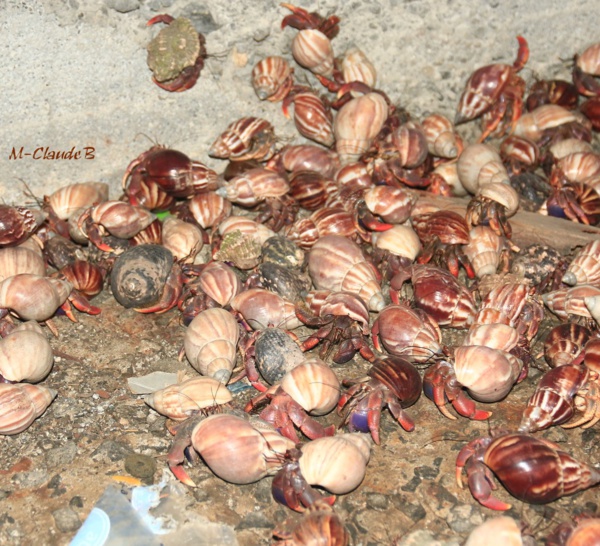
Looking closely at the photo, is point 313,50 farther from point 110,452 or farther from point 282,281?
point 110,452

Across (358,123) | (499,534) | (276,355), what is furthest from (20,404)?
(358,123)

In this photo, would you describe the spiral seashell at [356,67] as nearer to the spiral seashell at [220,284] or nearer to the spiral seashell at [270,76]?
the spiral seashell at [270,76]

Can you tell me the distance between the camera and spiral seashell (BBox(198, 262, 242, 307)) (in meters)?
4.51

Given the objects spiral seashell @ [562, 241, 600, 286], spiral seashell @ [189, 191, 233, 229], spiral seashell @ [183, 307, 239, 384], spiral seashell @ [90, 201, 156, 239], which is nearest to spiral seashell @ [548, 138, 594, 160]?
spiral seashell @ [562, 241, 600, 286]

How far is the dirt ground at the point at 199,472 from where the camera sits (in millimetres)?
3420

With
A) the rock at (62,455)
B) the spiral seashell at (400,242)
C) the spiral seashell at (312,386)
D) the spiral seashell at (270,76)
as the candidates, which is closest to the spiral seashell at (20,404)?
the rock at (62,455)

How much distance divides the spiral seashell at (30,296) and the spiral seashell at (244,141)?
1575 millimetres

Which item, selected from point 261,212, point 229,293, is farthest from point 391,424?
point 261,212

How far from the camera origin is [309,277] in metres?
4.80

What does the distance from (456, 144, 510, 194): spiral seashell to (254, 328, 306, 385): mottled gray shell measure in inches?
79.7

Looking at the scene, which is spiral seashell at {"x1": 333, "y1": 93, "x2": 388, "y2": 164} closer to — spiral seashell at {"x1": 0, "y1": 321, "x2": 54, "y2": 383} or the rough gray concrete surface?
the rough gray concrete surface

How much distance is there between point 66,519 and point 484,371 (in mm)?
2064

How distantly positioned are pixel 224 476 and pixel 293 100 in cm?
298

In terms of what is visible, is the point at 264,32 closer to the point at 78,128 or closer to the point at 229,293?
the point at 78,128
